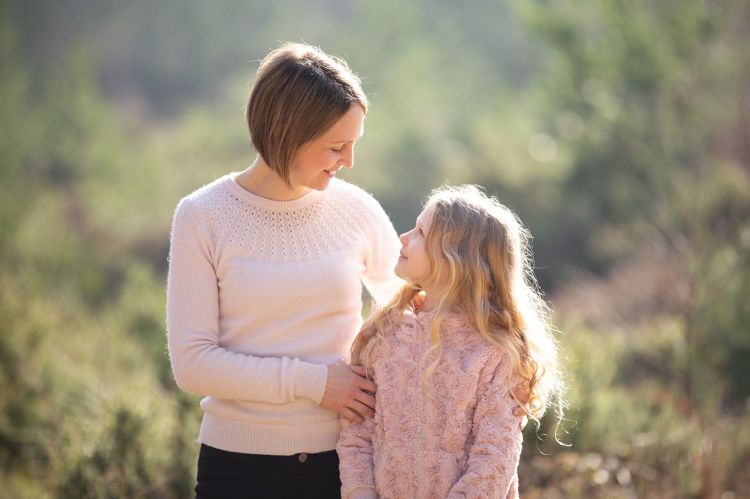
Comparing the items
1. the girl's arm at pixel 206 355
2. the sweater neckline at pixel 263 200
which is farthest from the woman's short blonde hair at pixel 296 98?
the girl's arm at pixel 206 355

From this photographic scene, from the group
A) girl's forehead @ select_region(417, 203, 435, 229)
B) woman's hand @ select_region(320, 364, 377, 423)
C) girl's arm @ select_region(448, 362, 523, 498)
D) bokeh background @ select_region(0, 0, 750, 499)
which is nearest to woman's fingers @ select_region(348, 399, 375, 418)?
woman's hand @ select_region(320, 364, 377, 423)

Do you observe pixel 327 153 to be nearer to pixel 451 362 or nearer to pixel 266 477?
pixel 451 362

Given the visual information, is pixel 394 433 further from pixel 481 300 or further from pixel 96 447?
pixel 96 447

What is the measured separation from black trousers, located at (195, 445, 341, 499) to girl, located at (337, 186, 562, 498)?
10 centimetres

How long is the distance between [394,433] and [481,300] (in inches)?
15.3

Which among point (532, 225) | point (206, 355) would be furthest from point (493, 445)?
point (532, 225)

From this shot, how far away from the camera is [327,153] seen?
2324mm

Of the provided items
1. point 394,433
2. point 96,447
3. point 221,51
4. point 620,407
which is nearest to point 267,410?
point 394,433

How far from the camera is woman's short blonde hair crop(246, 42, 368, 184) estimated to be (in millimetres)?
2270

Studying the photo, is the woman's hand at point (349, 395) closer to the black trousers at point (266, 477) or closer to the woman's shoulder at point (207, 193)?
the black trousers at point (266, 477)

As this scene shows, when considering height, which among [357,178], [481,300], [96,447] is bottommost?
[357,178]

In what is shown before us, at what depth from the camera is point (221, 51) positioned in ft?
108

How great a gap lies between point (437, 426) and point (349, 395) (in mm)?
239

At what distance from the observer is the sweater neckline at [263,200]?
2434 mm
